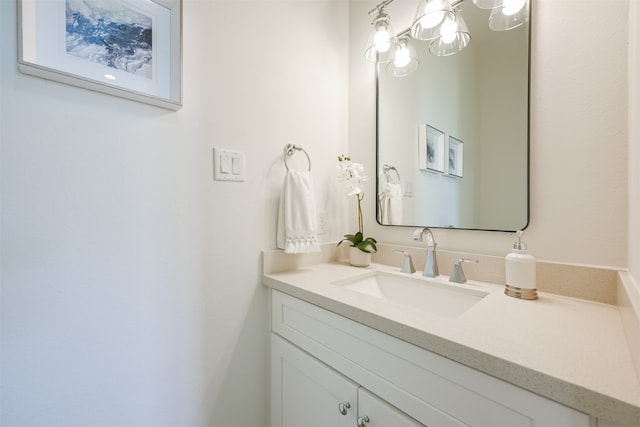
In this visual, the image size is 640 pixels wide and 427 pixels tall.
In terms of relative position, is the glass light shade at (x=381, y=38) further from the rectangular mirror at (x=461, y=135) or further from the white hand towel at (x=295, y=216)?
the white hand towel at (x=295, y=216)

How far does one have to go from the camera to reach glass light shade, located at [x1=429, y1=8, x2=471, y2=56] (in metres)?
0.97

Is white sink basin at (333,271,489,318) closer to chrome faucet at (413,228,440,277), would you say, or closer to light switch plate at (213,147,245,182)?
chrome faucet at (413,228,440,277)

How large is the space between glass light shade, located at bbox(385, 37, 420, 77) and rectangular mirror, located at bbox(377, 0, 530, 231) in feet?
0.07

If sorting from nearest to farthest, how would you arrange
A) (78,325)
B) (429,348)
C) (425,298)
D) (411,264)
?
1. (429,348)
2. (78,325)
3. (425,298)
4. (411,264)

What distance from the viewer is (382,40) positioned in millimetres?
1157

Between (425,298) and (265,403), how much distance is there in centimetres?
78

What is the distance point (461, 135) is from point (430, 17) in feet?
1.50

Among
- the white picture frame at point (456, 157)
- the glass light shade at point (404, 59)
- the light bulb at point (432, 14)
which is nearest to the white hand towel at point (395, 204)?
the white picture frame at point (456, 157)

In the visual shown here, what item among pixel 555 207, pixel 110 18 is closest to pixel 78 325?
pixel 110 18

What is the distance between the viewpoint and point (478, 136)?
3.27 ft

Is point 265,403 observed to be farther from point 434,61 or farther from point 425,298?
point 434,61

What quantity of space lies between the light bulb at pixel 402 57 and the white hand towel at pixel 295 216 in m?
0.71

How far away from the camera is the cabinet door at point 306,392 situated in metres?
0.75

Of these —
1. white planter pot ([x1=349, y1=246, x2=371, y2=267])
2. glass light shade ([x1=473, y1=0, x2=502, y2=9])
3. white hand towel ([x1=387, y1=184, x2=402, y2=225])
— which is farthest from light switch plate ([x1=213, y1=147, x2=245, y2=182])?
glass light shade ([x1=473, y1=0, x2=502, y2=9])
